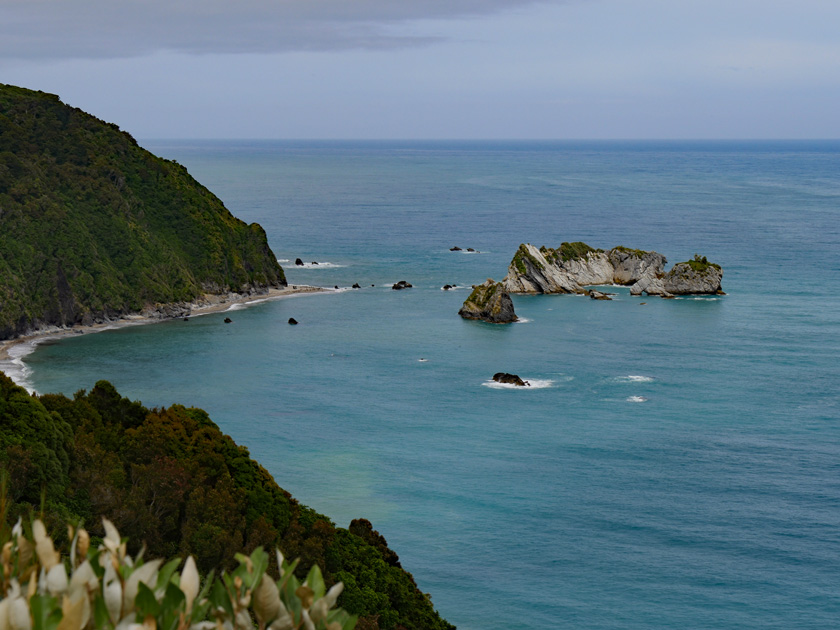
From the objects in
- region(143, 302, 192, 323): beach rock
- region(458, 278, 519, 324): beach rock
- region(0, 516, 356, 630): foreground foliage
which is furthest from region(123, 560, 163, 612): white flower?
region(143, 302, 192, 323): beach rock

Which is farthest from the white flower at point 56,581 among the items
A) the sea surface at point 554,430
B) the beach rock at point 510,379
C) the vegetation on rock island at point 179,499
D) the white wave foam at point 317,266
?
the white wave foam at point 317,266

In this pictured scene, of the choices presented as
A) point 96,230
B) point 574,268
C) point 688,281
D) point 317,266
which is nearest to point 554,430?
point 688,281

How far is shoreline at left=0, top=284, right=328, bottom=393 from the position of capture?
296 ft

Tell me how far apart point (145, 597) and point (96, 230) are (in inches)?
4927

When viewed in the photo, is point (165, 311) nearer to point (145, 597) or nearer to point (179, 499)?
point (179, 499)

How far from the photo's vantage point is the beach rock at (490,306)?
114 meters

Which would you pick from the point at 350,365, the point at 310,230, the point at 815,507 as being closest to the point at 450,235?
the point at 310,230

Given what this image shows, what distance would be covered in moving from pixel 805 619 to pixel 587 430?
3012cm

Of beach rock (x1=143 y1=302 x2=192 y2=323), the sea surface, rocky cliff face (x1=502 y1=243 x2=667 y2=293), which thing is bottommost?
the sea surface

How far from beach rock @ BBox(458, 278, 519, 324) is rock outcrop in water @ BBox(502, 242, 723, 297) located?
38.7 feet

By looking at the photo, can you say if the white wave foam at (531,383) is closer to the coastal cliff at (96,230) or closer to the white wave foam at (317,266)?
the coastal cliff at (96,230)

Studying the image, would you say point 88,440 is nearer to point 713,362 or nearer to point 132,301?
point 713,362

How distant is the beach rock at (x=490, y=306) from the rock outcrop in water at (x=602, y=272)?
11.8 meters

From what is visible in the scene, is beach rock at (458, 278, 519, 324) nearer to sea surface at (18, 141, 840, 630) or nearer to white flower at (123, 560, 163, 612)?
sea surface at (18, 141, 840, 630)
